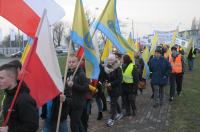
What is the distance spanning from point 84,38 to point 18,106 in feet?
8.86

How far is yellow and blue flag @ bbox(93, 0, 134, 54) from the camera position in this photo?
25.9 ft

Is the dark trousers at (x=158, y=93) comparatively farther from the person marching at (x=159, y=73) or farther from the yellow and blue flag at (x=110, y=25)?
the yellow and blue flag at (x=110, y=25)

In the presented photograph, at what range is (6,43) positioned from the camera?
332 feet

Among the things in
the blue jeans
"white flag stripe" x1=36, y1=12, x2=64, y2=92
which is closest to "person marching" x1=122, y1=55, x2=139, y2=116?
the blue jeans

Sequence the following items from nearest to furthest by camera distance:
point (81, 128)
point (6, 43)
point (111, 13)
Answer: point (81, 128), point (111, 13), point (6, 43)

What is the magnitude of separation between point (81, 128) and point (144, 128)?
8.21ft

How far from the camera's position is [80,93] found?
6.59 m

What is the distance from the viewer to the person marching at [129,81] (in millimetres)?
10109

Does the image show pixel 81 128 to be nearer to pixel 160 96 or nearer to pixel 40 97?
pixel 40 97

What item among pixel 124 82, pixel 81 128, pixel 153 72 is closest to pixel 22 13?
pixel 81 128

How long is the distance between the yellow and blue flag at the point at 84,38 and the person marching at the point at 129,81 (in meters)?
3.43

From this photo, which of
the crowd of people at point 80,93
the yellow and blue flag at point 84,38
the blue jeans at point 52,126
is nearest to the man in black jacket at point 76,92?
the crowd of people at point 80,93

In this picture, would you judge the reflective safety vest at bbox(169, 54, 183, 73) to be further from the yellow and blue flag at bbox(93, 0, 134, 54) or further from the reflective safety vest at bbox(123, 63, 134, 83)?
the yellow and blue flag at bbox(93, 0, 134, 54)

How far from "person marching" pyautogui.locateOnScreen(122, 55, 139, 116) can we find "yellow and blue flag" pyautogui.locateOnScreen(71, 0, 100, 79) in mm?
3429
